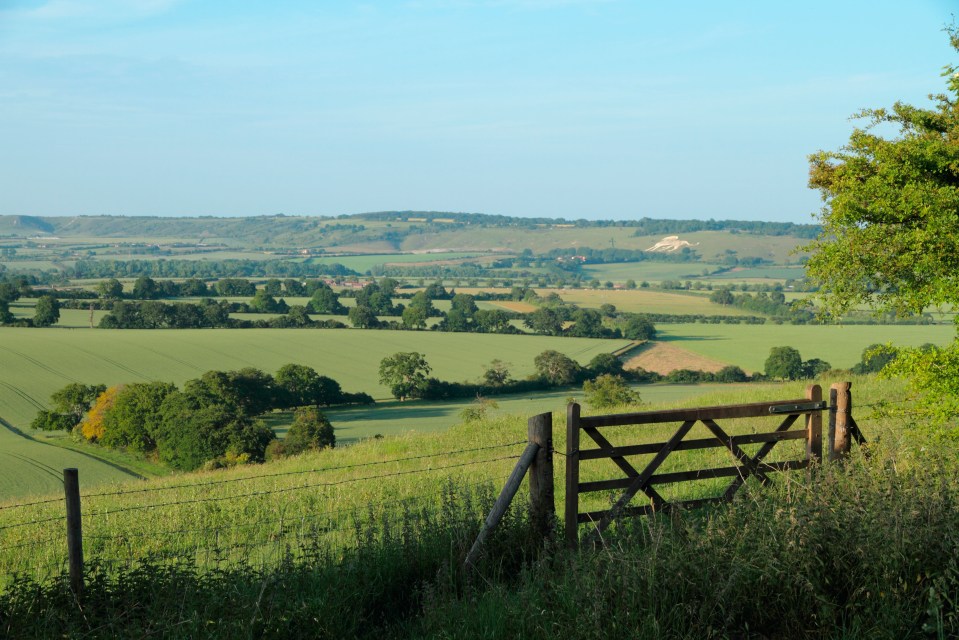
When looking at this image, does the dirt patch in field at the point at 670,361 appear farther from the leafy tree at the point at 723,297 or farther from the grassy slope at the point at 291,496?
the grassy slope at the point at 291,496

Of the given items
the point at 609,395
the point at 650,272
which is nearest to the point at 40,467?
the point at 609,395

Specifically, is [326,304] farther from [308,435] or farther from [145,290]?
[308,435]

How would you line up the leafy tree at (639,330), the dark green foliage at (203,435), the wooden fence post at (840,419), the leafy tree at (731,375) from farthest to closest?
the leafy tree at (639,330)
the leafy tree at (731,375)
the dark green foliage at (203,435)
the wooden fence post at (840,419)

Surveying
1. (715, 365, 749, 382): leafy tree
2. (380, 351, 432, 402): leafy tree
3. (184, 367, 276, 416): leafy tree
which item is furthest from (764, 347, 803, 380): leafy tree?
(184, 367, 276, 416): leafy tree

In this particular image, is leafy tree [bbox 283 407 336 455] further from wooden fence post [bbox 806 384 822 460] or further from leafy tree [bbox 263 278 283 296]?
leafy tree [bbox 263 278 283 296]

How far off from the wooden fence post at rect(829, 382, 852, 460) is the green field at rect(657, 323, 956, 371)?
63.2 meters

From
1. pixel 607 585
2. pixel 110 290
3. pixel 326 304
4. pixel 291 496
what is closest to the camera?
pixel 607 585

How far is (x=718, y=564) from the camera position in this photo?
596 cm

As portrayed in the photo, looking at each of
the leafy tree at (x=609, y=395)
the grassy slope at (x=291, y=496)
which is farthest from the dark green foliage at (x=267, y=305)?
the grassy slope at (x=291, y=496)

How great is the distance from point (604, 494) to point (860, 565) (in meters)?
5.94

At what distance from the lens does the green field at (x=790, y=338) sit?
243ft

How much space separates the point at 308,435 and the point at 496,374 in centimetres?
2630

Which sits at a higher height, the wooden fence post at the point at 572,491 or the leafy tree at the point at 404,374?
the wooden fence post at the point at 572,491

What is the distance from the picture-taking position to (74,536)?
21.3 ft
